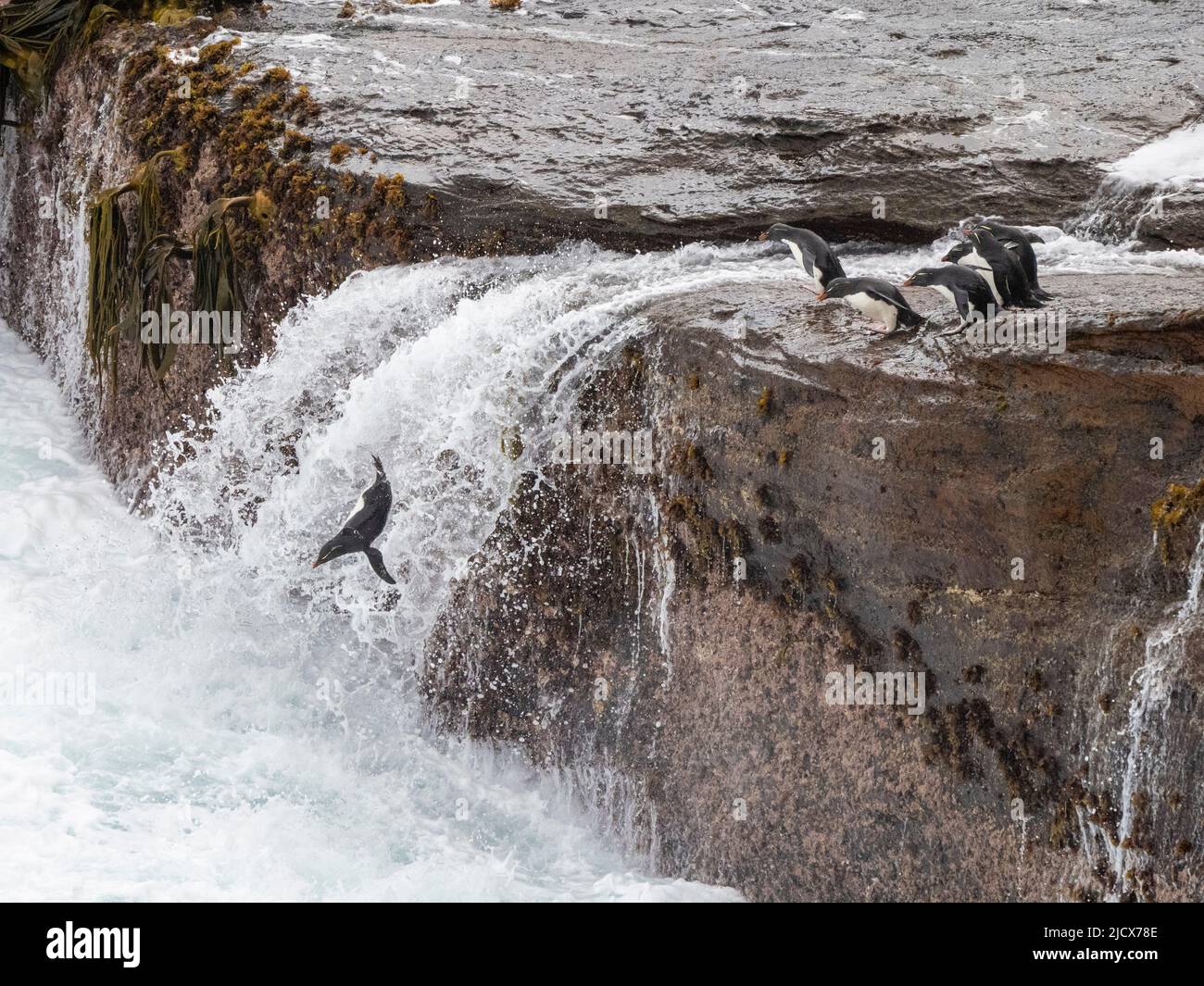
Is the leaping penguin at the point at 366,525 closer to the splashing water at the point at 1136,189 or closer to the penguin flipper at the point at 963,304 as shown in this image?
the penguin flipper at the point at 963,304

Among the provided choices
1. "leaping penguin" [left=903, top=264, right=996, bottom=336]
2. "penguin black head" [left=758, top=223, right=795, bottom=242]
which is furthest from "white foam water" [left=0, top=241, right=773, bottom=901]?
"leaping penguin" [left=903, top=264, right=996, bottom=336]

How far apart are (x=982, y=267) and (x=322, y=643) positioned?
137 inches

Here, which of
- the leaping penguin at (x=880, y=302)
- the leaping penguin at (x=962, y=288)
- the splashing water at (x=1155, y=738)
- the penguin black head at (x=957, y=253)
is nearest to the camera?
the splashing water at (x=1155, y=738)

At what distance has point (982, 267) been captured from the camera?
200 inches

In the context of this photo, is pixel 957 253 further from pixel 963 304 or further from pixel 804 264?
pixel 804 264

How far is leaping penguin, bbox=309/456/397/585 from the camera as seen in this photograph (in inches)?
231

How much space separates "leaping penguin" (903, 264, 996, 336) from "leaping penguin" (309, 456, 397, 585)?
7.30 feet

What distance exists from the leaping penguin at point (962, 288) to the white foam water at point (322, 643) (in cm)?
103

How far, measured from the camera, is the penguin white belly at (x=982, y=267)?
4.95 m

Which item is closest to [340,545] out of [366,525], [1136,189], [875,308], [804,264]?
[366,525]

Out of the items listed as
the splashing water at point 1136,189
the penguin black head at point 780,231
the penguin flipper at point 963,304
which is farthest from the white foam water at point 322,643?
the splashing water at point 1136,189

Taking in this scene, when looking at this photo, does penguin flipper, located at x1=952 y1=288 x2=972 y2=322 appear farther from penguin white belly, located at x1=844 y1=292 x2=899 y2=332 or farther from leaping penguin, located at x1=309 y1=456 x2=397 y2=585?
leaping penguin, located at x1=309 y1=456 x2=397 y2=585

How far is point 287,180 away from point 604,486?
2.42m

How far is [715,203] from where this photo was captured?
659 centimetres
